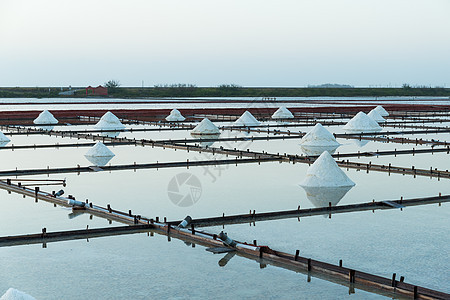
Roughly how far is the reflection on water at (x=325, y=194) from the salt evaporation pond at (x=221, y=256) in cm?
12

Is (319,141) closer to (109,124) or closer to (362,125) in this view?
(362,125)

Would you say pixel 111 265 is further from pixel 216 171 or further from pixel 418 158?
pixel 418 158

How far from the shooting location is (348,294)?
5.08 m

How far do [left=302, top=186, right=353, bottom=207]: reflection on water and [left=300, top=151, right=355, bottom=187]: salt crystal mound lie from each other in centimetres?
11

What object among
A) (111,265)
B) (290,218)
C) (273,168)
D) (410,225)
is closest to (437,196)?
(410,225)

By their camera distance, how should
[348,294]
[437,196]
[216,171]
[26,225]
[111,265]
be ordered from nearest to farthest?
[348,294]
[111,265]
[26,225]
[437,196]
[216,171]

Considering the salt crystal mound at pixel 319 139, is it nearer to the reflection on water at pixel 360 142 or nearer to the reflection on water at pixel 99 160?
the reflection on water at pixel 360 142

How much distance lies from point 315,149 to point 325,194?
6.28 metres

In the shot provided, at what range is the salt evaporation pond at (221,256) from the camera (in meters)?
5.23

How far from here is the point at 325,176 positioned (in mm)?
9906

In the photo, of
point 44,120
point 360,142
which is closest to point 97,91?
point 44,120

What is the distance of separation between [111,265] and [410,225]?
349 centimetres

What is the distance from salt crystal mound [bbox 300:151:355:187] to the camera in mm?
9891

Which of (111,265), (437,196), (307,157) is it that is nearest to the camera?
(111,265)
